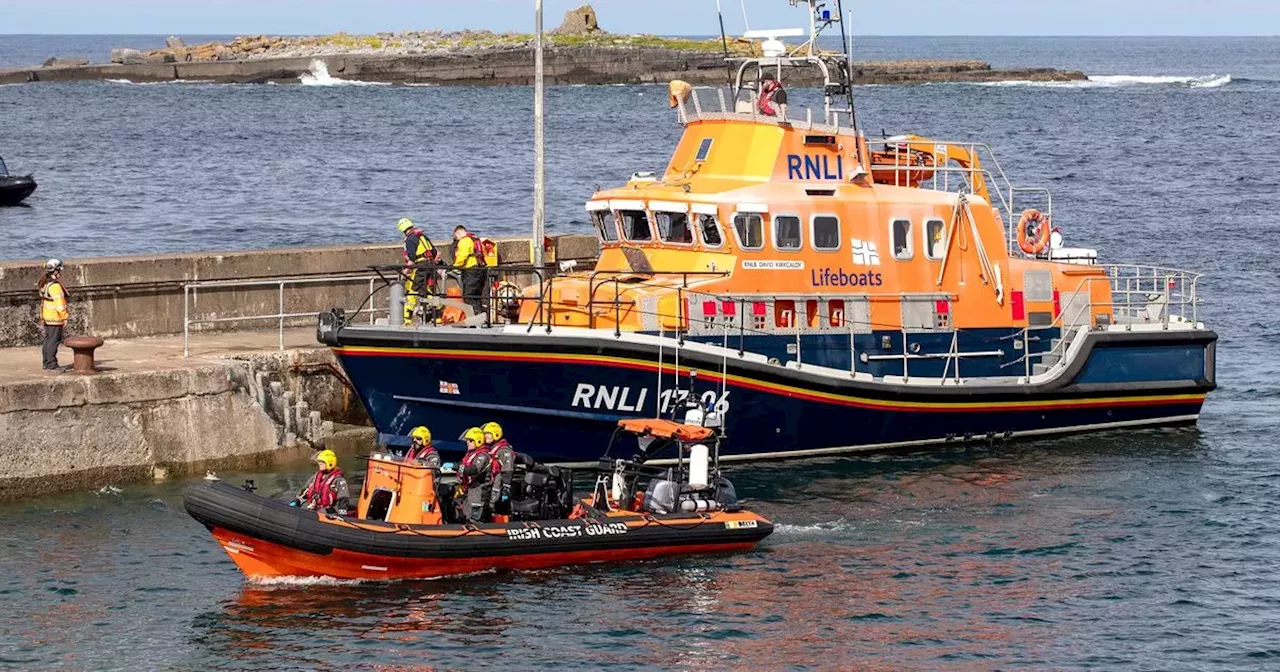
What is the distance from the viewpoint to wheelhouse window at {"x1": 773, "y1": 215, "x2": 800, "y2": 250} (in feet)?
69.8

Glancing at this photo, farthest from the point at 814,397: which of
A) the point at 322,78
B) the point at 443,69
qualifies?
the point at 322,78

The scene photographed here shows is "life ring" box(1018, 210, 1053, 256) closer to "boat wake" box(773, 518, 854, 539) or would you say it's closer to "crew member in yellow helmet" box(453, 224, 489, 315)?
"boat wake" box(773, 518, 854, 539)

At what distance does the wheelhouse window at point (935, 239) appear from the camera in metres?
22.3

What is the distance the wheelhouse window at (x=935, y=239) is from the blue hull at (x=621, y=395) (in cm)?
168

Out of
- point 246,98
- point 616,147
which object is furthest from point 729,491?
point 246,98

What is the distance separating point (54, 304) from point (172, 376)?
1.59 m

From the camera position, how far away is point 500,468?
1741cm

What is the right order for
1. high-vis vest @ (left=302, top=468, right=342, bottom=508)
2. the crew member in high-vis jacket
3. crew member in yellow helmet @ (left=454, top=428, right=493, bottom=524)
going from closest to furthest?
high-vis vest @ (left=302, top=468, right=342, bottom=508) → crew member in yellow helmet @ (left=454, top=428, right=493, bottom=524) → the crew member in high-vis jacket

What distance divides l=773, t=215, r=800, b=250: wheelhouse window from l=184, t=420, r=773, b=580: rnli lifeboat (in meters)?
3.45

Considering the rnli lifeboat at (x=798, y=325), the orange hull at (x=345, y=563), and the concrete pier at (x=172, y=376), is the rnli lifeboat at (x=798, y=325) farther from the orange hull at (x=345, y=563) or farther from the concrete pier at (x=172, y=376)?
the orange hull at (x=345, y=563)

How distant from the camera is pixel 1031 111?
93.7 meters

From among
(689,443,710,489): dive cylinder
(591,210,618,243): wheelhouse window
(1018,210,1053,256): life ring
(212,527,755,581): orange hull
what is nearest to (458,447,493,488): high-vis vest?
(212,527,755,581): orange hull

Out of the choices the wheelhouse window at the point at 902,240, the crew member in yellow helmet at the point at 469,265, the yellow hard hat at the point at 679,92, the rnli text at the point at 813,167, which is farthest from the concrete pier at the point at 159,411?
the wheelhouse window at the point at 902,240

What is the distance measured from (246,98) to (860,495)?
280 ft
